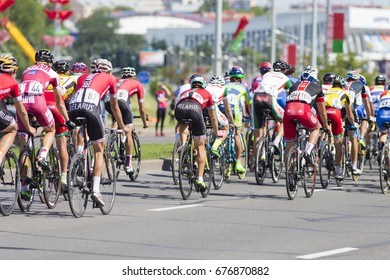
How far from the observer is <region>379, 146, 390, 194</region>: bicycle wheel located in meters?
18.2

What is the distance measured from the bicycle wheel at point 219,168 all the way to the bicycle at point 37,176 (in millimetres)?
4043

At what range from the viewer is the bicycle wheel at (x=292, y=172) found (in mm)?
16922

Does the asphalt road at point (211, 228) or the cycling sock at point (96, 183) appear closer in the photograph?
the asphalt road at point (211, 228)

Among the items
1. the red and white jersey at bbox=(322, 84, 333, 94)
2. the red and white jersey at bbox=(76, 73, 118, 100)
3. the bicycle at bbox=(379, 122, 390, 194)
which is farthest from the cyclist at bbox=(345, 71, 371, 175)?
the red and white jersey at bbox=(76, 73, 118, 100)

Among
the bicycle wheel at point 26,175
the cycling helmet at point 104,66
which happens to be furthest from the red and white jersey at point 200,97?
the bicycle wheel at point 26,175

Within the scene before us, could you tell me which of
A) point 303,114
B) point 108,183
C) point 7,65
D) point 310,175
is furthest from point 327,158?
point 7,65

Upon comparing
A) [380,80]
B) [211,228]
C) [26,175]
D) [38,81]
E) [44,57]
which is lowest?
[211,228]

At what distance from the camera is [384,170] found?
18672mm

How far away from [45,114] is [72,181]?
1.14m

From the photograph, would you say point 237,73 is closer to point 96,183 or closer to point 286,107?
→ point 286,107

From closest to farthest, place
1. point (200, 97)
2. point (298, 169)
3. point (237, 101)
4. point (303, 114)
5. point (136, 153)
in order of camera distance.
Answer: point (200, 97)
point (298, 169)
point (303, 114)
point (136, 153)
point (237, 101)

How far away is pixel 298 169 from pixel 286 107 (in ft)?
3.33

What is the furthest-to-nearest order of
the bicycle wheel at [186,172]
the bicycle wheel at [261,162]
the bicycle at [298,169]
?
the bicycle wheel at [261,162], the bicycle at [298,169], the bicycle wheel at [186,172]

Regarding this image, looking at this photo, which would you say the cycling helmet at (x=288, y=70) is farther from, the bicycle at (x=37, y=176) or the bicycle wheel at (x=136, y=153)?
the bicycle at (x=37, y=176)
